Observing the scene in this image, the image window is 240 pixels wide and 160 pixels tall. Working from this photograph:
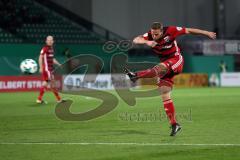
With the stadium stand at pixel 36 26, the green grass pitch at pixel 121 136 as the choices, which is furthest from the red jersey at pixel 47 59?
the stadium stand at pixel 36 26

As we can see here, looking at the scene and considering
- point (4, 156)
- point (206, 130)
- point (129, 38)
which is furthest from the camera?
point (129, 38)

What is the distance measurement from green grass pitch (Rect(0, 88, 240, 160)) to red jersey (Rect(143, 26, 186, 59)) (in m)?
1.64

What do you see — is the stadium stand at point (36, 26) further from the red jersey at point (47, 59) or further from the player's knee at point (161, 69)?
the player's knee at point (161, 69)

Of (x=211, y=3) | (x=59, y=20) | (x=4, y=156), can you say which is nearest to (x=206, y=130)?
(x=4, y=156)

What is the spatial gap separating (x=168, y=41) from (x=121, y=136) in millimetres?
2169

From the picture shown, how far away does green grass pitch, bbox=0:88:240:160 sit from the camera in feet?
30.2

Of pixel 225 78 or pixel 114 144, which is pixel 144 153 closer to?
pixel 114 144

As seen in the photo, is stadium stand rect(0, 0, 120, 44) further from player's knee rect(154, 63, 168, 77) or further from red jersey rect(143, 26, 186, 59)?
player's knee rect(154, 63, 168, 77)

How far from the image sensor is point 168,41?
1203 cm

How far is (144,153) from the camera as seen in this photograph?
924cm

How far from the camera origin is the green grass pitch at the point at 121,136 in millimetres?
9195

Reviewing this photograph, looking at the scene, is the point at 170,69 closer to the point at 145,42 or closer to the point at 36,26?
the point at 145,42

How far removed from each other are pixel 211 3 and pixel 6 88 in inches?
777

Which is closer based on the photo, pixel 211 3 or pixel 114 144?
pixel 114 144
